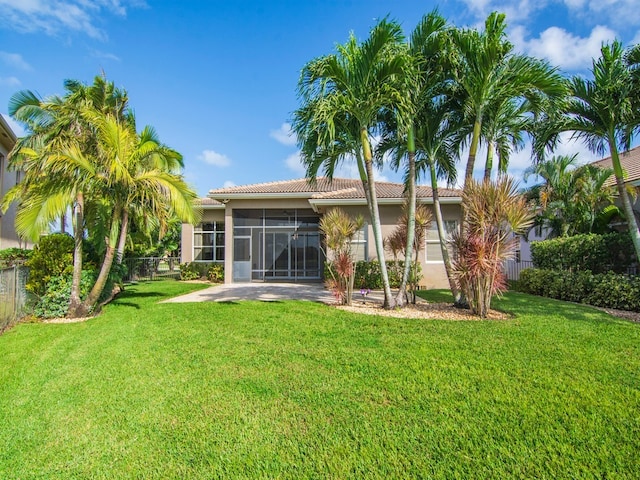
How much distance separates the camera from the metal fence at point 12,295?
26.8 ft

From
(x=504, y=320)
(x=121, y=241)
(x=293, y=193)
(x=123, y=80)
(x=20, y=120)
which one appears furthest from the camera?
(x=293, y=193)

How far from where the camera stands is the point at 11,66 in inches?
482

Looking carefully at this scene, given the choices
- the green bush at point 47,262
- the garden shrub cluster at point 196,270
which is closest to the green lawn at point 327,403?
the green bush at point 47,262

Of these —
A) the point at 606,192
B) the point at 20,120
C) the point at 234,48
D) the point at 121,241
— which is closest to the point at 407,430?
the point at 121,241

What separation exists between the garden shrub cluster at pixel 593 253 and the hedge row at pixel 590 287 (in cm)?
46

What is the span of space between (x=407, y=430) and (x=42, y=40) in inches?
601

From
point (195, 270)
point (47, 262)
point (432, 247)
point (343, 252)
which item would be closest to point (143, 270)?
point (195, 270)

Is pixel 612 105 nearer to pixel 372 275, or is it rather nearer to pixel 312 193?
pixel 372 275

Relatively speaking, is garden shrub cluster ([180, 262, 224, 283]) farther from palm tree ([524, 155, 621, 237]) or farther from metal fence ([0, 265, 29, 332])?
palm tree ([524, 155, 621, 237])

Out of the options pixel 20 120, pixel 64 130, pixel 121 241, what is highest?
pixel 20 120

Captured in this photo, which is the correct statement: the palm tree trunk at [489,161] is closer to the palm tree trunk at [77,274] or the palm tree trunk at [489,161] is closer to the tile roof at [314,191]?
the tile roof at [314,191]

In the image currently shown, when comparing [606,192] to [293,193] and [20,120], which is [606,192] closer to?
[293,193]

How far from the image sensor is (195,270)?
20.2 metres

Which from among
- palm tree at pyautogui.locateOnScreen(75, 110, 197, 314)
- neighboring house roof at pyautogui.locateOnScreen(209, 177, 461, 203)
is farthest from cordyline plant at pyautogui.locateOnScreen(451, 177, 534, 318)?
palm tree at pyautogui.locateOnScreen(75, 110, 197, 314)
